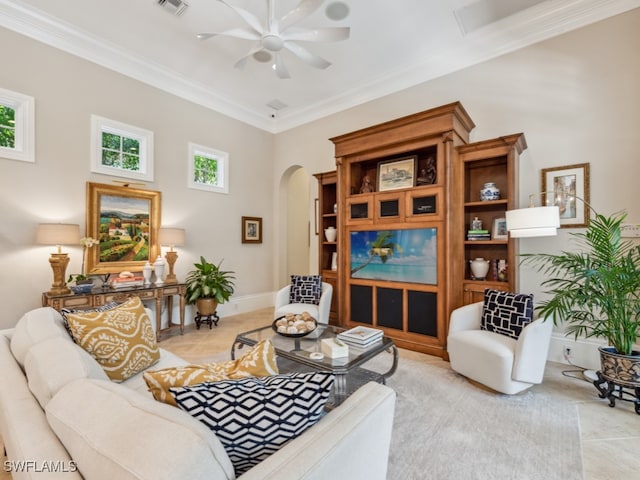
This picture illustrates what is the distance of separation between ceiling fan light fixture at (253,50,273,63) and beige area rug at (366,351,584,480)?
413 cm

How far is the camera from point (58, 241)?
3148 millimetres

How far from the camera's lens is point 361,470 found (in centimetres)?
91

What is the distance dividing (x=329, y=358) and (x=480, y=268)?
87.0 inches

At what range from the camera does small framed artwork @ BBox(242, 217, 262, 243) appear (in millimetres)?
5523

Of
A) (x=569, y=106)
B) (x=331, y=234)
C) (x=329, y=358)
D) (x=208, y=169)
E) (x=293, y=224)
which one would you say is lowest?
(x=329, y=358)

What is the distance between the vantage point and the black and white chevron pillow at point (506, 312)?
263 cm

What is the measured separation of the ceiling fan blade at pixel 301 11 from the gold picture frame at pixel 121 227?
2956 mm

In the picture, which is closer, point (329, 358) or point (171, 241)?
point (329, 358)

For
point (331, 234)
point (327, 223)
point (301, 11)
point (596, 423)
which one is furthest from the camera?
point (327, 223)

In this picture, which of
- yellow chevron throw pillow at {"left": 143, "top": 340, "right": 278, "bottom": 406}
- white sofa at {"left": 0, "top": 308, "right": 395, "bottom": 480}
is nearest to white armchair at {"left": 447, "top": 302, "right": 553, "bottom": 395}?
→ white sofa at {"left": 0, "top": 308, "right": 395, "bottom": 480}

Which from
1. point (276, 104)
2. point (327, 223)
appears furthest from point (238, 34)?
point (327, 223)

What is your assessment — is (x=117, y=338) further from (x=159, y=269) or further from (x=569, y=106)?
(x=569, y=106)

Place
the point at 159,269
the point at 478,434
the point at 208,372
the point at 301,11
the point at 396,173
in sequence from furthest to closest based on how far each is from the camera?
the point at 159,269
the point at 396,173
the point at 301,11
the point at 478,434
the point at 208,372

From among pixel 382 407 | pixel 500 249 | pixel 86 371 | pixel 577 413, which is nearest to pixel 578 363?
pixel 577 413
